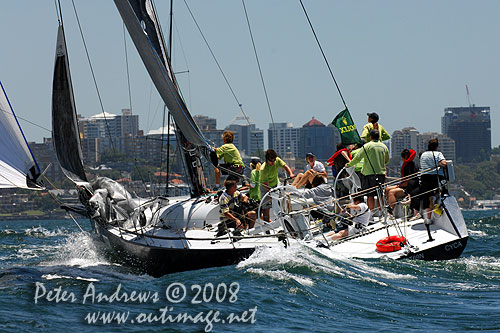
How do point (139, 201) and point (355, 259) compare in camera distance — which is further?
point (139, 201)

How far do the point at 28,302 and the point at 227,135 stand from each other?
15.8 ft

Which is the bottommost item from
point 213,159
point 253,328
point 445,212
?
point 253,328

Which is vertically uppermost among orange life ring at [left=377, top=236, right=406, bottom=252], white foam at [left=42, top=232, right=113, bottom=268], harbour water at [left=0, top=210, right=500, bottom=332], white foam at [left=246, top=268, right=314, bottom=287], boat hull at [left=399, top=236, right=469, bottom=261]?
orange life ring at [left=377, top=236, right=406, bottom=252]

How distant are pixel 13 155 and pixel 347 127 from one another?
16.1 ft

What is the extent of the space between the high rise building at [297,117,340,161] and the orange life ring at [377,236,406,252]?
121989mm

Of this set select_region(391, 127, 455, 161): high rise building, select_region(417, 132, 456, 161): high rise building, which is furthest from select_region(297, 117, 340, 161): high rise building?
select_region(417, 132, 456, 161): high rise building

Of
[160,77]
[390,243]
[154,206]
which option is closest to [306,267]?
[390,243]

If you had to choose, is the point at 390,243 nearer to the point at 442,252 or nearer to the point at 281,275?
the point at 442,252

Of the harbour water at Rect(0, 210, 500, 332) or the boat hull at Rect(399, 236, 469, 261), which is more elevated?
the boat hull at Rect(399, 236, 469, 261)

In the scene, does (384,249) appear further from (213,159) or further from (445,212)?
(213,159)

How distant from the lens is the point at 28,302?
9.30 metres

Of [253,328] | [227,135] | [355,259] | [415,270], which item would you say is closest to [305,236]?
[355,259]

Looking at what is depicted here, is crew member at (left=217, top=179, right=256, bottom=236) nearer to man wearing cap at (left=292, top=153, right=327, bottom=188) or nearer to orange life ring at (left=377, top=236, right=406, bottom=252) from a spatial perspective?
man wearing cap at (left=292, top=153, right=327, bottom=188)

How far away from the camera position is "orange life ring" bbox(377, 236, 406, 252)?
1136cm
